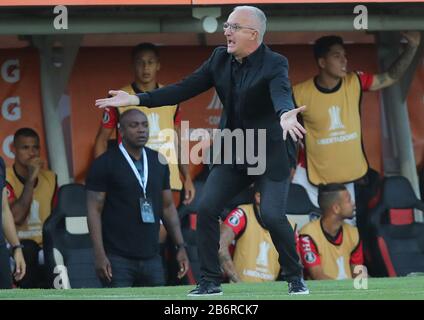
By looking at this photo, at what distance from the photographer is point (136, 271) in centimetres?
1122

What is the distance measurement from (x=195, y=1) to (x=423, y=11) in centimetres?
218

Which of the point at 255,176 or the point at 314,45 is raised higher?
the point at 314,45

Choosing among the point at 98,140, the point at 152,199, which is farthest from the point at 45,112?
the point at 152,199

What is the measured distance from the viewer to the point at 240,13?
319 inches

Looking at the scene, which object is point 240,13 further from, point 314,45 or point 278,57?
point 314,45

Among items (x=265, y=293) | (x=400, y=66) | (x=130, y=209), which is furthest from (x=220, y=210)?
(x=400, y=66)

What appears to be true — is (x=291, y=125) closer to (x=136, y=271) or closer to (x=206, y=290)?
(x=206, y=290)

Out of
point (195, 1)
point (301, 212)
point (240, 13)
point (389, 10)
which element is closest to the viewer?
point (240, 13)

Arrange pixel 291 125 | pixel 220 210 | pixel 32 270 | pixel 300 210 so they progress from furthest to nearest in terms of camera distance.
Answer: pixel 300 210, pixel 32 270, pixel 220 210, pixel 291 125

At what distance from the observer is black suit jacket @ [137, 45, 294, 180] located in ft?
26.3

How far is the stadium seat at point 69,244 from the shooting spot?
12.1 metres

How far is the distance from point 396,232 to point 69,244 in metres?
3.04

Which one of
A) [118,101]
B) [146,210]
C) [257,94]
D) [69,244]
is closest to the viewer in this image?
[118,101]

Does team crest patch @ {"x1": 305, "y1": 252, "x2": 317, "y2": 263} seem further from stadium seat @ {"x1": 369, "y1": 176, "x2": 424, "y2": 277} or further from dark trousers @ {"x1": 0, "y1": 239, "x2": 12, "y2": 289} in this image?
dark trousers @ {"x1": 0, "y1": 239, "x2": 12, "y2": 289}
